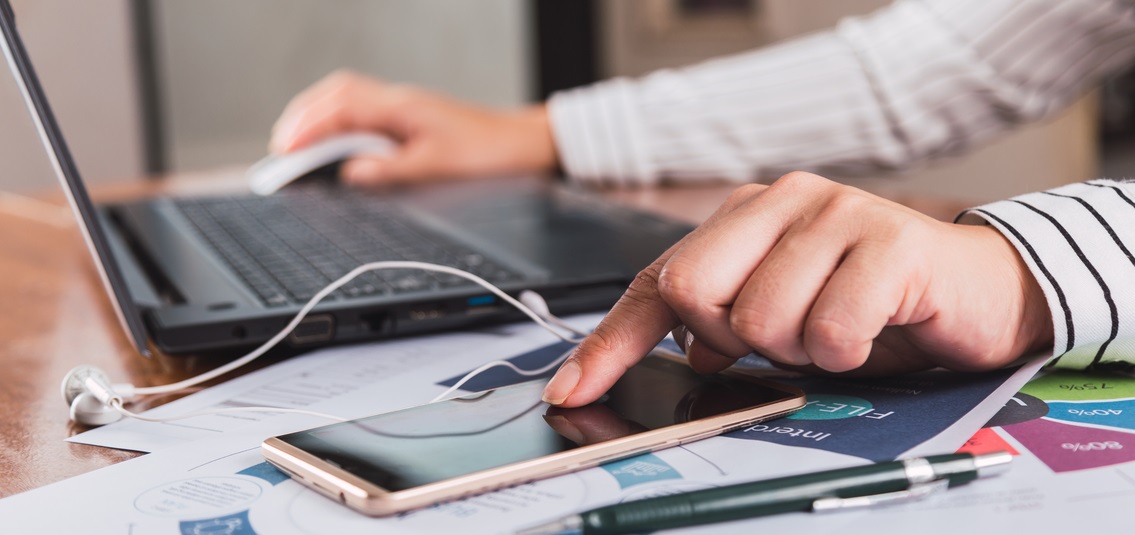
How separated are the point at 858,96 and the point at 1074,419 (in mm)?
671

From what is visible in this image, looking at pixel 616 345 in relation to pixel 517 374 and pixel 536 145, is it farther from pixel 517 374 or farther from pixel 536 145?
pixel 536 145

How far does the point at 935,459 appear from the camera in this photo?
322 millimetres

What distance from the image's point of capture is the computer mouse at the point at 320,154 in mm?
1090

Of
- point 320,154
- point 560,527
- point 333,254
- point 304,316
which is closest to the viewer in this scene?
point 560,527

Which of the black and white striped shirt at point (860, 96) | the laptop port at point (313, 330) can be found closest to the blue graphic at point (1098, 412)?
the laptop port at point (313, 330)

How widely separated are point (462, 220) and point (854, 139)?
1.45 feet

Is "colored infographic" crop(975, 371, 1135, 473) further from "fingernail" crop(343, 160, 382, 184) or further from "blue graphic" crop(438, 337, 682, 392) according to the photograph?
"fingernail" crop(343, 160, 382, 184)

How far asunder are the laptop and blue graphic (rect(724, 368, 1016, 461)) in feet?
0.60

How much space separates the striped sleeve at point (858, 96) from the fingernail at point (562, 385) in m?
0.65

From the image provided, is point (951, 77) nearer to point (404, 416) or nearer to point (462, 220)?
point (462, 220)

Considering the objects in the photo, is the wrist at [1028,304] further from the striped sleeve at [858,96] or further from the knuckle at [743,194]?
the striped sleeve at [858,96]

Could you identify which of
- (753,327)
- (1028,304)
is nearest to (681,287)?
(753,327)

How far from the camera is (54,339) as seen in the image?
1.92ft

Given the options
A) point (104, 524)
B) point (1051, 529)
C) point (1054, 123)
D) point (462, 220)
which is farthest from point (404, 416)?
point (1054, 123)
